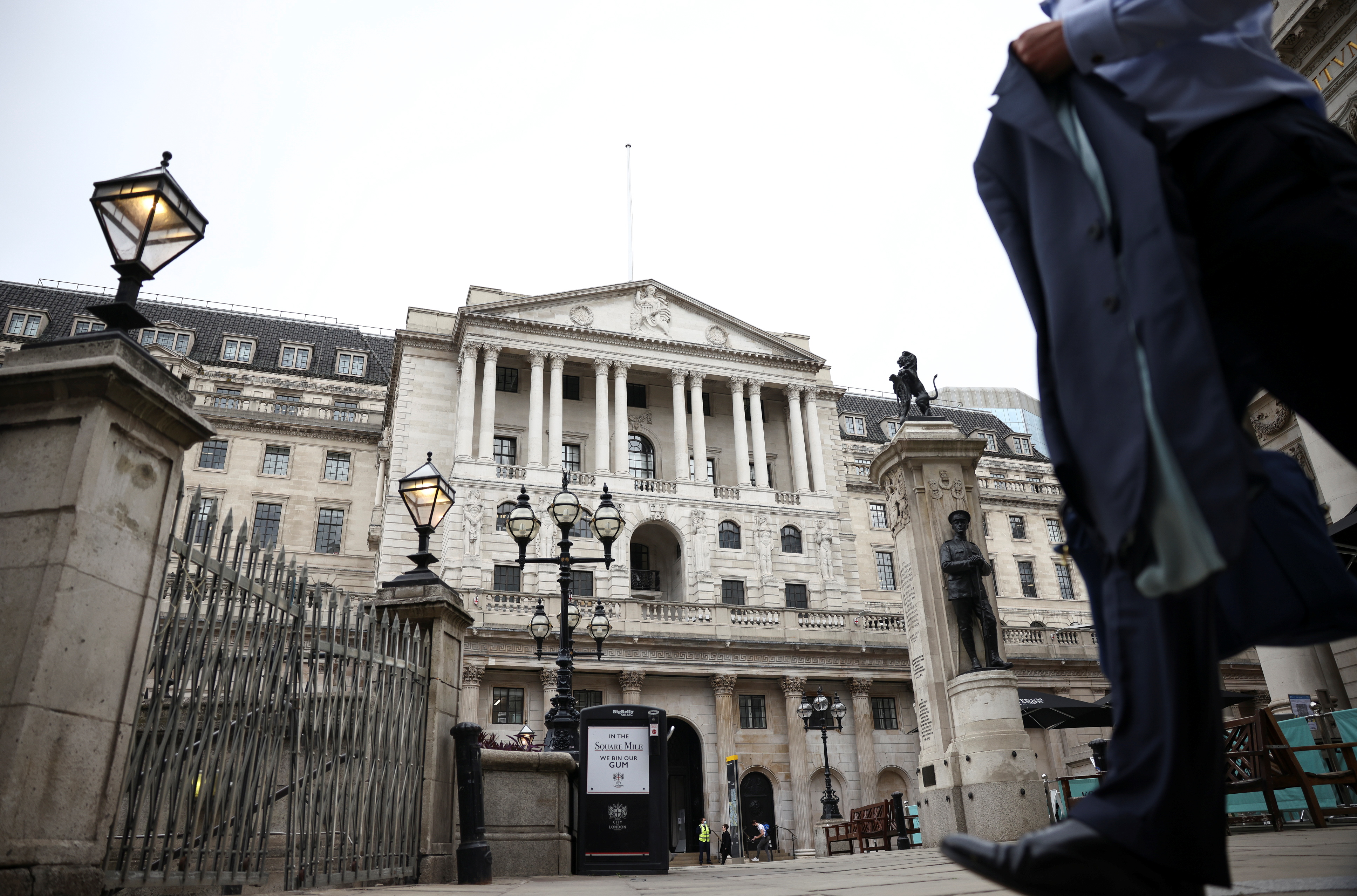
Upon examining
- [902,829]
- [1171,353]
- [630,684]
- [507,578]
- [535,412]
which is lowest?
[902,829]

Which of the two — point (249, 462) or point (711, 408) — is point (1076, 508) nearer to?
point (711, 408)

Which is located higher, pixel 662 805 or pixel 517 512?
pixel 517 512

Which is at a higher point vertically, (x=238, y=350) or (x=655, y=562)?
(x=238, y=350)

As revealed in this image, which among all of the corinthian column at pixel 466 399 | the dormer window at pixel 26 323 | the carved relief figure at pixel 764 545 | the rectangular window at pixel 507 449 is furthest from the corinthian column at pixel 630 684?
the dormer window at pixel 26 323

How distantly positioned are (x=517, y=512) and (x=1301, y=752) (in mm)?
11546

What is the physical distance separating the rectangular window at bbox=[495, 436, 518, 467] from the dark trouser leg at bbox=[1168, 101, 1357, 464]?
4052 cm

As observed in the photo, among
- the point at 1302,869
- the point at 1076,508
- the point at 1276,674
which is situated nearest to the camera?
the point at 1076,508

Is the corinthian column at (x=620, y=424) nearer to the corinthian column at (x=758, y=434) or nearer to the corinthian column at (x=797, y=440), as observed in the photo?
the corinthian column at (x=758, y=434)

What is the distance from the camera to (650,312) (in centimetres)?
4528

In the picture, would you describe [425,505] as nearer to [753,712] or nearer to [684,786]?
[753,712]

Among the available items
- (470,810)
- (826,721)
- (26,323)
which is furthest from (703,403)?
(26,323)

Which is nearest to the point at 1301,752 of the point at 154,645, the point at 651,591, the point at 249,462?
the point at 154,645

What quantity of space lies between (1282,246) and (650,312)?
44.0m

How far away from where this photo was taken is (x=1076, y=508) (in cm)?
190
